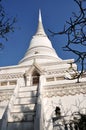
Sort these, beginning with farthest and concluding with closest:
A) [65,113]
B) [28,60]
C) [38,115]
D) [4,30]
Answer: [28,60] → [65,113] → [38,115] → [4,30]

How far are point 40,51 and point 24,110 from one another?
1104cm

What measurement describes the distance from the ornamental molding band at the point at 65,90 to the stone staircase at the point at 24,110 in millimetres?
875

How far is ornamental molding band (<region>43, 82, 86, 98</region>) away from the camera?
15.7 m

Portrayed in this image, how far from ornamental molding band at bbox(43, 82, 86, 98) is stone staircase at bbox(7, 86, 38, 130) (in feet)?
2.87

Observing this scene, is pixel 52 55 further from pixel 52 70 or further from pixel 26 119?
pixel 26 119

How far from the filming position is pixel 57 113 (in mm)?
14297

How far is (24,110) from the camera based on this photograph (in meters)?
13.1

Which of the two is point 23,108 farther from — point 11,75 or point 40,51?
point 40,51

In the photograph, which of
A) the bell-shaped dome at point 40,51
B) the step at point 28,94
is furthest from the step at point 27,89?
the bell-shaped dome at point 40,51

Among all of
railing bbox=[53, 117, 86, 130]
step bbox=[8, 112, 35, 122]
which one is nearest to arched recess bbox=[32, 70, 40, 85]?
step bbox=[8, 112, 35, 122]

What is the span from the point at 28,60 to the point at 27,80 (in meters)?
4.42

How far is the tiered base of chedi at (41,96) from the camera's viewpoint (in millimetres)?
11539

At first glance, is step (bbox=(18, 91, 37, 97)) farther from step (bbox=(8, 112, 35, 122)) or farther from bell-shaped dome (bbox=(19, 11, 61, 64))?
bell-shaped dome (bbox=(19, 11, 61, 64))

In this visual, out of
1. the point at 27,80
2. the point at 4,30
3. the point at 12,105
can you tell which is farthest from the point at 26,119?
the point at 27,80
